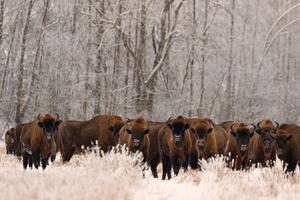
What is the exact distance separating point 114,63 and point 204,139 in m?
24.0

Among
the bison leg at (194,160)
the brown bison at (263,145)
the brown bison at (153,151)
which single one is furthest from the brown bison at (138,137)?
the brown bison at (263,145)

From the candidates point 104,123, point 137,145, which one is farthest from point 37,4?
point 137,145

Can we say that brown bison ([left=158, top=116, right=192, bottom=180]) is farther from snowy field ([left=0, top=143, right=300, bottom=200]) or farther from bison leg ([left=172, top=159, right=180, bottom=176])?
snowy field ([left=0, top=143, right=300, bottom=200])

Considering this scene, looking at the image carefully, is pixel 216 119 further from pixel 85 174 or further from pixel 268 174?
pixel 85 174

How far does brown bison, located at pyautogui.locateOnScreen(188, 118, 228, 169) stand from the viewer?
564 inches

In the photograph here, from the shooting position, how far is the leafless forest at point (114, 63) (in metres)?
32.1

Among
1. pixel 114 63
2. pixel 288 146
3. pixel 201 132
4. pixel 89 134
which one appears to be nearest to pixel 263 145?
Result: pixel 288 146

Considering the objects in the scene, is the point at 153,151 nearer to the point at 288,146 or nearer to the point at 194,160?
the point at 194,160

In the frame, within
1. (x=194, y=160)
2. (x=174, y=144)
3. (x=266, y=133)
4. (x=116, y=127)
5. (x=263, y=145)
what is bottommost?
(x=194, y=160)

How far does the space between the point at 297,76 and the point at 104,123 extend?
42214mm

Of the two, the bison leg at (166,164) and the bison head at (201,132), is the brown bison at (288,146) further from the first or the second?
the bison leg at (166,164)

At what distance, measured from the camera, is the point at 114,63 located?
37844 mm

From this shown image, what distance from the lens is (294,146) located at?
14.9 meters

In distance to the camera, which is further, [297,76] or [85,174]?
[297,76]
